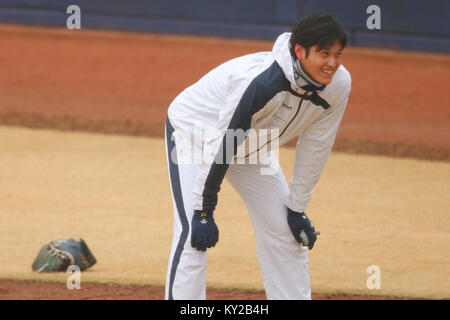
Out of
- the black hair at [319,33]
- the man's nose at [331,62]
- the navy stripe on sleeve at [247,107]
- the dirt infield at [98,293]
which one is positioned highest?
the black hair at [319,33]

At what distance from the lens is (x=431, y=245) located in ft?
22.5

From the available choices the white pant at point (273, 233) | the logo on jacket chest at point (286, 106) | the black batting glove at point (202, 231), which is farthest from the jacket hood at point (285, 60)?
the black batting glove at point (202, 231)

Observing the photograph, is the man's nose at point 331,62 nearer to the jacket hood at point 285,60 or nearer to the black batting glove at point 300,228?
the jacket hood at point 285,60

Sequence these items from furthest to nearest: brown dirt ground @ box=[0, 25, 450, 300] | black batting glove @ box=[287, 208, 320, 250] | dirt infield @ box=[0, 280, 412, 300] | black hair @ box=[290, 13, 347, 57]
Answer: brown dirt ground @ box=[0, 25, 450, 300]
dirt infield @ box=[0, 280, 412, 300]
black batting glove @ box=[287, 208, 320, 250]
black hair @ box=[290, 13, 347, 57]

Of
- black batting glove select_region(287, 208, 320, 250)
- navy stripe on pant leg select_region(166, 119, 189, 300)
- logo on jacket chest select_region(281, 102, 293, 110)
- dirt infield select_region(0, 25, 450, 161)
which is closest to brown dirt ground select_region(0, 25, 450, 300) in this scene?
dirt infield select_region(0, 25, 450, 161)

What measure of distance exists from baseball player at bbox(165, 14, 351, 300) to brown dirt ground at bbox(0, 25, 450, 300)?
594 cm

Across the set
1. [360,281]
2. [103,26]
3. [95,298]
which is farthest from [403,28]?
[95,298]

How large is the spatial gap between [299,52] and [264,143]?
568 millimetres

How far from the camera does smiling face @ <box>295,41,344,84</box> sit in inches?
161

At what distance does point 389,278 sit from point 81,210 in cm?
285

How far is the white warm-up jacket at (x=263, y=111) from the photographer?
415cm

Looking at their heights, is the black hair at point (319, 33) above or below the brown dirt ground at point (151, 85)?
below

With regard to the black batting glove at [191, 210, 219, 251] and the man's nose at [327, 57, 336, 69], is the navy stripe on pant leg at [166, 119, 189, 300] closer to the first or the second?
the black batting glove at [191, 210, 219, 251]

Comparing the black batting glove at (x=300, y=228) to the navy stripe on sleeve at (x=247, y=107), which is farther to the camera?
the black batting glove at (x=300, y=228)
